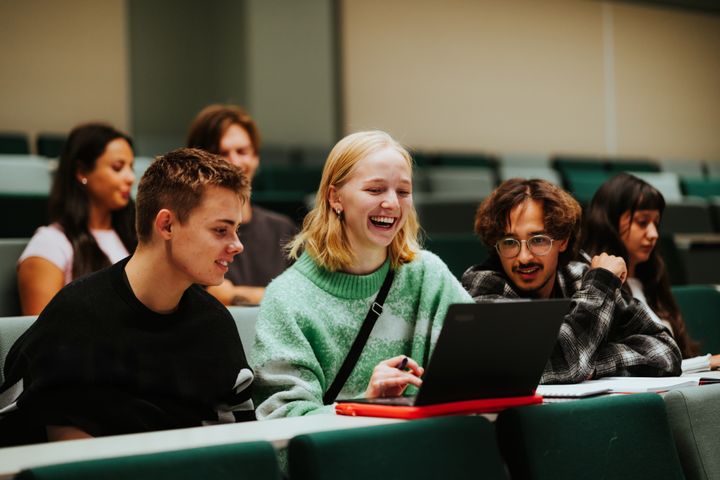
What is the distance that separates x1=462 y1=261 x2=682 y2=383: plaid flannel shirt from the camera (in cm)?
200

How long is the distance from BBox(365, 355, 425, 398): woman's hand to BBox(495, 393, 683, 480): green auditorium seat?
0.71ft

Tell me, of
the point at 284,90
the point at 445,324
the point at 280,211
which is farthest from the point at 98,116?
the point at 445,324

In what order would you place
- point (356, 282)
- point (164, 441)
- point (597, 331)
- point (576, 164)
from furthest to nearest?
point (576, 164)
point (597, 331)
point (356, 282)
point (164, 441)

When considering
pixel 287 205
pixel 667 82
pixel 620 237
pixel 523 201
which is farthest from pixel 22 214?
pixel 667 82

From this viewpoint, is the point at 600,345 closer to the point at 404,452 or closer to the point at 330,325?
the point at 330,325

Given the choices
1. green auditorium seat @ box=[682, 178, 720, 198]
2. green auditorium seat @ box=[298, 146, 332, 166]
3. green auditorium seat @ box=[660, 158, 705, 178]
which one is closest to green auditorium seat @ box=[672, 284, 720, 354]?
green auditorium seat @ box=[298, 146, 332, 166]

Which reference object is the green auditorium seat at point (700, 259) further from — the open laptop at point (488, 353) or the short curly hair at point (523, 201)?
the open laptop at point (488, 353)

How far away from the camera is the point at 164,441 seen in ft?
3.98

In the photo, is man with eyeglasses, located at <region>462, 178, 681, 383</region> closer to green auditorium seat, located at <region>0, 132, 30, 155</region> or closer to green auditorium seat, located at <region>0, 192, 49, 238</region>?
green auditorium seat, located at <region>0, 192, 49, 238</region>

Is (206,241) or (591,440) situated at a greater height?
(206,241)

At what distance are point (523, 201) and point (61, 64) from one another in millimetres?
5855

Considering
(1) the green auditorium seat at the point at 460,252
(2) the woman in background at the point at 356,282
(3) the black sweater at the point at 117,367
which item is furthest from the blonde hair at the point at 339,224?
(1) the green auditorium seat at the point at 460,252

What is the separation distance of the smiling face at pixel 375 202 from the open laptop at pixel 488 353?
0.50m

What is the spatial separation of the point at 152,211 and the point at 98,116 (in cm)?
589
